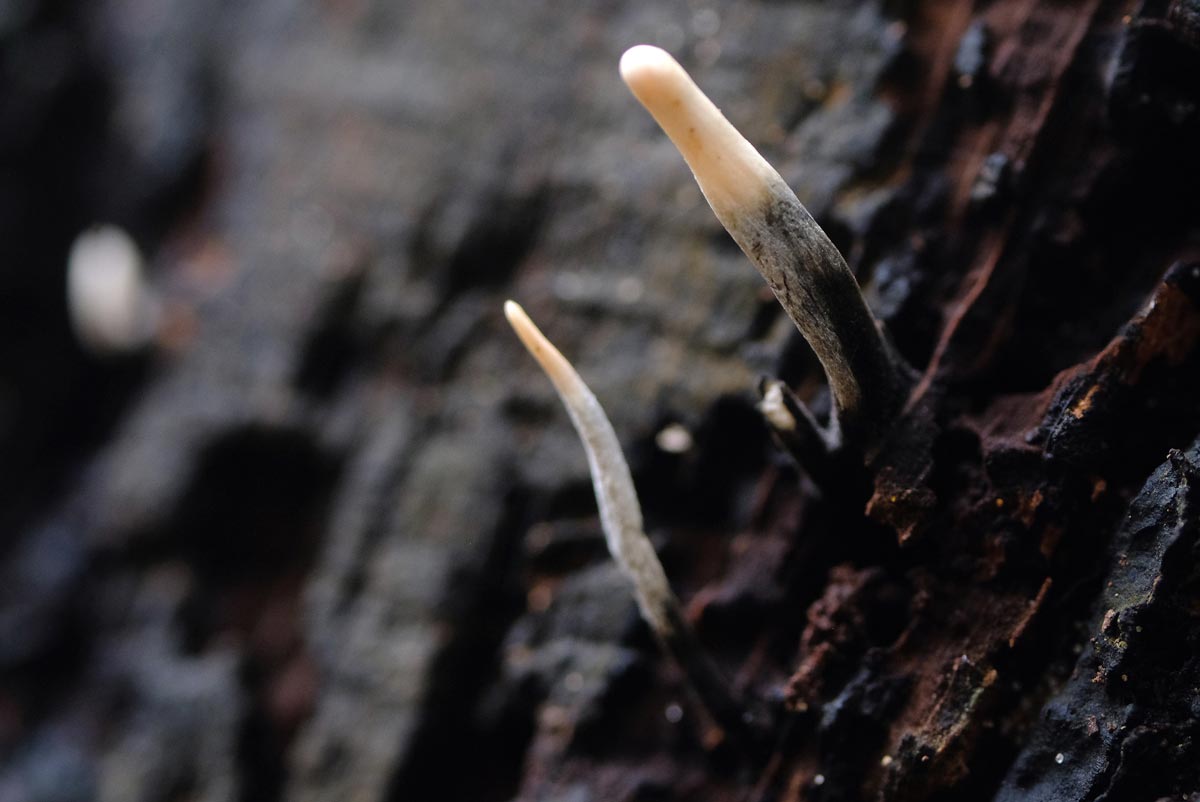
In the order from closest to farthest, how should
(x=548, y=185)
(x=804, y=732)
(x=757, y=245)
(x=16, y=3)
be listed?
1. (x=757, y=245)
2. (x=804, y=732)
3. (x=548, y=185)
4. (x=16, y=3)

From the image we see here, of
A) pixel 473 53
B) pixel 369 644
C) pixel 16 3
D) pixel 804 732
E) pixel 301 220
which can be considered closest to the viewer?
pixel 804 732

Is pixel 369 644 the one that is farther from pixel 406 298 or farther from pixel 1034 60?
pixel 1034 60

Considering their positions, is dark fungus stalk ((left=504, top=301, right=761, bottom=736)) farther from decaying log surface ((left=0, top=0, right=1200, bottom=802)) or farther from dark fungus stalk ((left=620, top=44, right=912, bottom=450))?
dark fungus stalk ((left=620, top=44, right=912, bottom=450))

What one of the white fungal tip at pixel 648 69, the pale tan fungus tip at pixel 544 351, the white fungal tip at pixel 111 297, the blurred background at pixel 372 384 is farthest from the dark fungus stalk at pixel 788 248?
the white fungal tip at pixel 111 297

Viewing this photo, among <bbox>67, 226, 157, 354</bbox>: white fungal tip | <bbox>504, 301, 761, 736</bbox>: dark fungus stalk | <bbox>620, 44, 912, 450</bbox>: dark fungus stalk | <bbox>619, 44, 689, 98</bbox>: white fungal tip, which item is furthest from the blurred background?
<bbox>619, 44, 689, 98</bbox>: white fungal tip

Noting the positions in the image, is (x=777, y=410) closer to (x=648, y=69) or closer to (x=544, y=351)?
(x=544, y=351)

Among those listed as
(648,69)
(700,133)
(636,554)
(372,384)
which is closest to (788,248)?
(700,133)

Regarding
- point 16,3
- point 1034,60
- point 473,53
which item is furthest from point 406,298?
point 16,3
